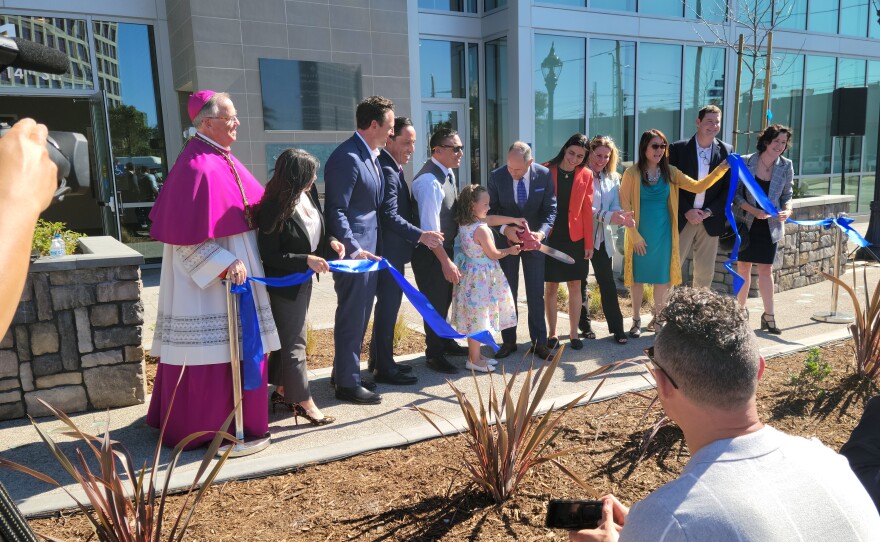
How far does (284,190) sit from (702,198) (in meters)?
4.33

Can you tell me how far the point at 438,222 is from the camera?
5.14 m

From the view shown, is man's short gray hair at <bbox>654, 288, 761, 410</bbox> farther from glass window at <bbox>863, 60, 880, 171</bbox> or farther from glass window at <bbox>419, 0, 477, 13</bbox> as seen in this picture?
glass window at <bbox>863, 60, 880, 171</bbox>

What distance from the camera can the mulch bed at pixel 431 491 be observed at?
2.83 meters

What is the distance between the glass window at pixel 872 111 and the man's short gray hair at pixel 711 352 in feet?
67.3

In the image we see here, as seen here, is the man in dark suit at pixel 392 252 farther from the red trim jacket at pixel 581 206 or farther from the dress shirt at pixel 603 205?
the dress shirt at pixel 603 205

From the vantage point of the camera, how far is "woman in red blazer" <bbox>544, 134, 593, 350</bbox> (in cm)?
584

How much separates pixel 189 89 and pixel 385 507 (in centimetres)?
906

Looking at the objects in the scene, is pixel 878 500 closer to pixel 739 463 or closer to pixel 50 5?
pixel 739 463

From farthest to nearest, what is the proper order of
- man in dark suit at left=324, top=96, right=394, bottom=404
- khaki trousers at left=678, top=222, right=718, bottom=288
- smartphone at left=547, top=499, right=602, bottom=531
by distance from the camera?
khaki trousers at left=678, top=222, right=718, bottom=288, man in dark suit at left=324, top=96, right=394, bottom=404, smartphone at left=547, top=499, right=602, bottom=531

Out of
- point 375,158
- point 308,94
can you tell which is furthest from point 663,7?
point 375,158

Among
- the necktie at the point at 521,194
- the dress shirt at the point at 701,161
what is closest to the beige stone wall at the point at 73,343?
the necktie at the point at 521,194

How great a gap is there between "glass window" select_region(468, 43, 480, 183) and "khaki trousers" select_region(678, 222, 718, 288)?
828 centimetres

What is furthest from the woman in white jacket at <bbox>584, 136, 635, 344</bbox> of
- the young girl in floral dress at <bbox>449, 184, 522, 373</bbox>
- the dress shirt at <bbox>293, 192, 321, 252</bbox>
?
the dress shirt at <bbox>293, 192, 321, 252</bbox>

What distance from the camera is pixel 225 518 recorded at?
296 centimetres
